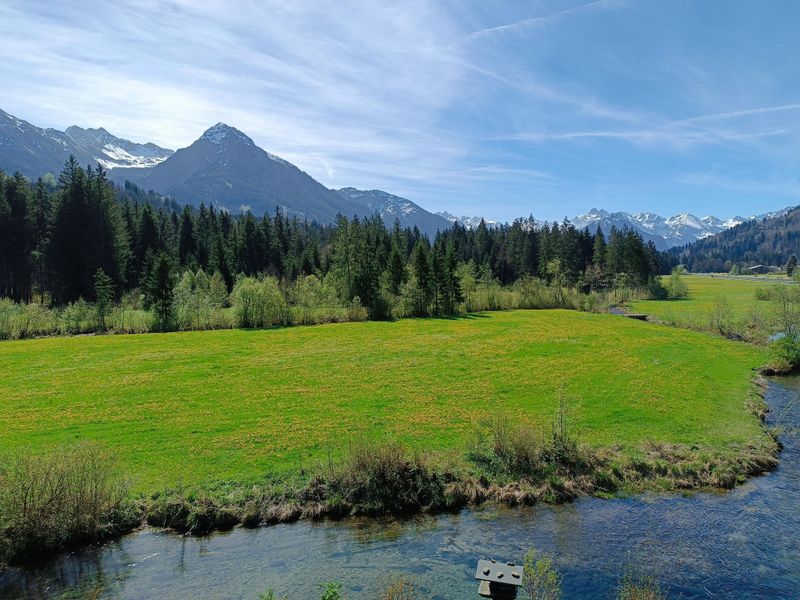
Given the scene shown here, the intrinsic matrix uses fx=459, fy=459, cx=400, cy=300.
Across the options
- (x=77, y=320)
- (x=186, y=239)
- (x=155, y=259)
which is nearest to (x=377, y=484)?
(x=77, y=320)

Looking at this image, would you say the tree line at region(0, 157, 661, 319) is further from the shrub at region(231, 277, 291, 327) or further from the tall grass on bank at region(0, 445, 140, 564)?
the tall grass on bank at region(0, 445, 140, 564)

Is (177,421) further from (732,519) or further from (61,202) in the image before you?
(61,202)

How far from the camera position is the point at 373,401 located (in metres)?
30.1

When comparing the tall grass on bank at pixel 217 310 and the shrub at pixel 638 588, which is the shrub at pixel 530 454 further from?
the tall grass on bank at pixel 217 310

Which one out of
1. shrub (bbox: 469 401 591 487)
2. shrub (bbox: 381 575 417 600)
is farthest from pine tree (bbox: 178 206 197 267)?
shrub (bbox: 381 575 417 600)

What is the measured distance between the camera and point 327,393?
31.6 metres

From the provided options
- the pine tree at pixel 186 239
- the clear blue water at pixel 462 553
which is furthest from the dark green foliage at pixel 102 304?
the pine tree at pixel 186 239

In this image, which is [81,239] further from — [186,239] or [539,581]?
[539,581]

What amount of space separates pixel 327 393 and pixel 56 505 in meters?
17.0

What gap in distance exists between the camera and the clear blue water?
1438cm

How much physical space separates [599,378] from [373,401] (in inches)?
729

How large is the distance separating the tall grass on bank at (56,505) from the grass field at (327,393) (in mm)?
2071

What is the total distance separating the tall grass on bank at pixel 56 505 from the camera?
15.5 m

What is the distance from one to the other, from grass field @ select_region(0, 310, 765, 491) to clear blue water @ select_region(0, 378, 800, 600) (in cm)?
410
